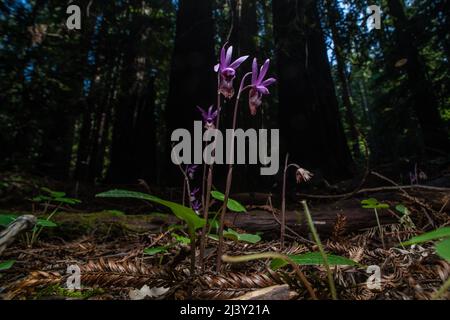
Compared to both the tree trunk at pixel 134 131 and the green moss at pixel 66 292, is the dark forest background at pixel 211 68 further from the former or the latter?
the green moss at pixel 66 292

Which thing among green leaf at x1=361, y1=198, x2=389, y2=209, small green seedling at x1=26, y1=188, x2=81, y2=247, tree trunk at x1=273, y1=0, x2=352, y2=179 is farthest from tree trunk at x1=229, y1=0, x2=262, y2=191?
green leaf at x1=361, y1=198, x2=389, y2=209

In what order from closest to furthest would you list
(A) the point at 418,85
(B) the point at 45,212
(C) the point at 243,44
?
(B) the point at 45,212
(C) the point at 243,44
(A) the point at 418,85

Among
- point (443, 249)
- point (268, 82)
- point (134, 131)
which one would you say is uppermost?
point (134, 131)

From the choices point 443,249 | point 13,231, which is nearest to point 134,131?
point 13,231

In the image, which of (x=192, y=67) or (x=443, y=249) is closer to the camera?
(x=443, y=249)

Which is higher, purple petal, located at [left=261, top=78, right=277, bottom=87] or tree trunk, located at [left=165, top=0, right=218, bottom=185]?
tree trunk, located at [left=165, top=0, right=218, bottom=185]

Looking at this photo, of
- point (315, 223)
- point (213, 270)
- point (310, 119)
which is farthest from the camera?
point (310, 119)

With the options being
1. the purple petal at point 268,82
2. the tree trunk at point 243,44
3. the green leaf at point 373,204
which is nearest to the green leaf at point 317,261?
the purple petal at point 268,82

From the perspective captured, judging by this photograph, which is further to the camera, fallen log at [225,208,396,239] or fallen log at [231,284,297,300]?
fallen log at [225,208,396,239]

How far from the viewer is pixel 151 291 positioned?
1.04m

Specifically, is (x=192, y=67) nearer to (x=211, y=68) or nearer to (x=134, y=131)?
(x=211, y=68)

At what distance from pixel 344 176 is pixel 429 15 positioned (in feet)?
15.0

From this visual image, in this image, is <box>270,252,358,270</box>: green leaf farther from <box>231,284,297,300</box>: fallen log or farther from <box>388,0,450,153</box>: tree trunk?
<box>388,0,450,153</box>: tree trunk

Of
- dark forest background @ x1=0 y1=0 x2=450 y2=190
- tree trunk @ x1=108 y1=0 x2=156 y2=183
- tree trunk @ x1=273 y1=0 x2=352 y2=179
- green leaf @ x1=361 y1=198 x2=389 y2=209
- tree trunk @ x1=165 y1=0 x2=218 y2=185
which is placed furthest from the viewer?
tree trunk @ x1=108 y1=0 x2=156 y2=183
